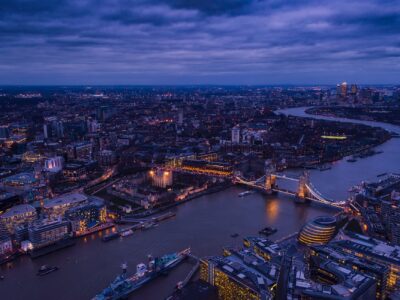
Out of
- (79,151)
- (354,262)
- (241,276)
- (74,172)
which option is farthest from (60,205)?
(79,151)

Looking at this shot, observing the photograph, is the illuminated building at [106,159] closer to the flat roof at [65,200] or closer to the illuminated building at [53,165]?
the illuminated building at [53,165]

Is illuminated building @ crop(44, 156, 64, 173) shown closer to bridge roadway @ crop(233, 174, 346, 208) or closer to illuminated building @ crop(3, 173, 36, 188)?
illuminated building @ crop(3, 173, 36, 188)

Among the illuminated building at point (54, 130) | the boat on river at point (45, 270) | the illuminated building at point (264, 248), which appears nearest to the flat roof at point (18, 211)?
the boat on river at point (45, 270)

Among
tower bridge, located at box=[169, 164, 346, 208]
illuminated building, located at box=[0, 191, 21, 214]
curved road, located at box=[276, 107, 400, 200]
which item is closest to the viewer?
illuminated building, located at box=[0, 191, 21, 214]

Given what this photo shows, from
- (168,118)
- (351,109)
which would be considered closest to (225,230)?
(168,118)

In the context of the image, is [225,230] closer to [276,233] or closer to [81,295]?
[276,233]

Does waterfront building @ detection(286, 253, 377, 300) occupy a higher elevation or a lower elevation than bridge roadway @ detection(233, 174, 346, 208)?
higher

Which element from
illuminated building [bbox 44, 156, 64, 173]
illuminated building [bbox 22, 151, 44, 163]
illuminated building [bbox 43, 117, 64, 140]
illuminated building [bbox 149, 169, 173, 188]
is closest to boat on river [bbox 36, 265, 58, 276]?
illuminated building [bbox 149, 169, 173, 188]
